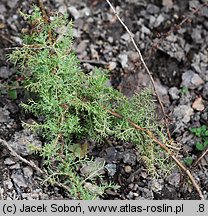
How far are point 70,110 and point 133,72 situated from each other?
25.0 inches

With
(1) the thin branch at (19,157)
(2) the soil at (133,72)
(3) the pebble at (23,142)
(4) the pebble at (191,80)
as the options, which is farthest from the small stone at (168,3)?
(1) the thin branch at (19,157)

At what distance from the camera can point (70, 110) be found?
2.32m

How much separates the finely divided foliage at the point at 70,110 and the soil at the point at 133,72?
101mm

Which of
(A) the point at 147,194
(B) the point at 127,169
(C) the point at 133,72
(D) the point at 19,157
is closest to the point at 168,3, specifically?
(C) the point at 133,72

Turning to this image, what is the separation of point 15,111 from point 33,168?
33 centimetres

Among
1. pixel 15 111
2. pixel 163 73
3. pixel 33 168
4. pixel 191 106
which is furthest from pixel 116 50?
pixel 33 168

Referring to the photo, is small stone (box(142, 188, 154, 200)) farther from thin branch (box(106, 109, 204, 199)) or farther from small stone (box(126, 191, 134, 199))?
thin branch (box(106, 109, 204, 199))

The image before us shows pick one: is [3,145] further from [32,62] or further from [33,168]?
[32,62]

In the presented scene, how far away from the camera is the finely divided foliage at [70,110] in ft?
7.31

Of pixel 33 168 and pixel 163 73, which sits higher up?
pixel 163 73

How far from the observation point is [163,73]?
2.86 metres

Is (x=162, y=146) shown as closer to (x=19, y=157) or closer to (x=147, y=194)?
(x=147, y=194)

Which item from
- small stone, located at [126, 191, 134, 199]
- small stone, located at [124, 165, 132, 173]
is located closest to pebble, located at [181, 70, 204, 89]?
small stone, located at [124, 165, 132, 173]

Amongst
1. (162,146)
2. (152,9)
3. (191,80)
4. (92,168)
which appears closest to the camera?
(162,146)
